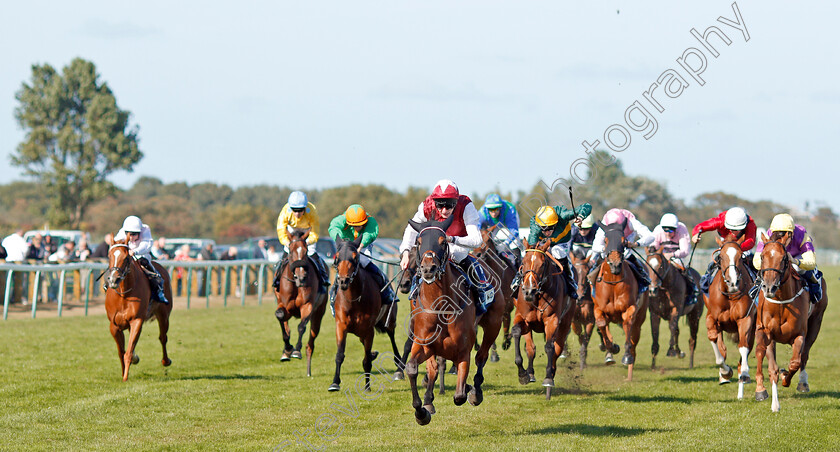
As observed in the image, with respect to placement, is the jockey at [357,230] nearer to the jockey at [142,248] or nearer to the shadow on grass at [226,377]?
the shadow on grass at [226,377]

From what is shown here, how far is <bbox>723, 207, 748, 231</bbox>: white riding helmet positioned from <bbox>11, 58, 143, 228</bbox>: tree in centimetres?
3623

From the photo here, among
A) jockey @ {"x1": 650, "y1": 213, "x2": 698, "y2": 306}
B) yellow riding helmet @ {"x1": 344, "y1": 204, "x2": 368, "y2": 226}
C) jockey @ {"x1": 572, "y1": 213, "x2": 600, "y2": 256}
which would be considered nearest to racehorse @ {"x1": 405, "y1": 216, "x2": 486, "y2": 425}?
yellow riding helmet @ {"x1": 344, "y1": 204, "x2": 368, "y2": 226}

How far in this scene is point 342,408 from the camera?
901cm

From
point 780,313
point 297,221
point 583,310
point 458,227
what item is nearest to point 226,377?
point 297,221

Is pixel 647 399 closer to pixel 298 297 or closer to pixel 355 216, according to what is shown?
pixel 355 216

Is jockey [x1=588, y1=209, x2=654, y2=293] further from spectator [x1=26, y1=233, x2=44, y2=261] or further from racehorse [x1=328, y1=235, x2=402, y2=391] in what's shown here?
spectator [x1=26, y1=233, x2=44, y2=261]

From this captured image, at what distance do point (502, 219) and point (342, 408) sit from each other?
347 centimetres

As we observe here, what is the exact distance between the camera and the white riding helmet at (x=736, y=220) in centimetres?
997

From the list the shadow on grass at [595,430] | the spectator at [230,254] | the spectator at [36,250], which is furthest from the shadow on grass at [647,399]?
the spectator at [230,254]

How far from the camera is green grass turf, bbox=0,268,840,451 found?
7641 mm

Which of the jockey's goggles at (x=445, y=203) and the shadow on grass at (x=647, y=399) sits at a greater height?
the jockey's goggles at (x=445, y=203)

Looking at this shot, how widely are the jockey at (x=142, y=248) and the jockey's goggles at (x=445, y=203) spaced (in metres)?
4.68

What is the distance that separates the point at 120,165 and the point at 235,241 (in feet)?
21.0

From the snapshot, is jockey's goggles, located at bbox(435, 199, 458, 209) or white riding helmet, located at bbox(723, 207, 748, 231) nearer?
jockey's goggles, located at bbox(435, 199, 458, 209)
